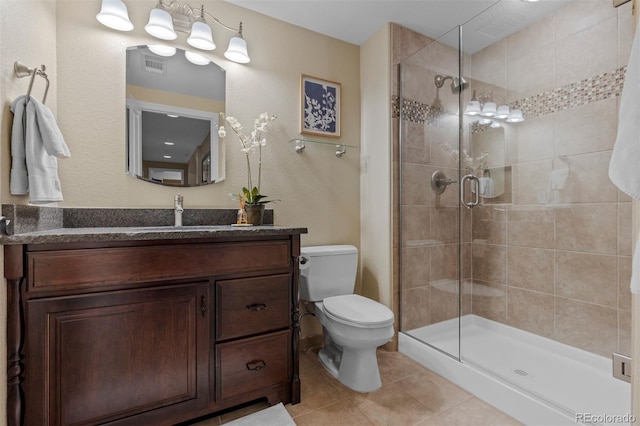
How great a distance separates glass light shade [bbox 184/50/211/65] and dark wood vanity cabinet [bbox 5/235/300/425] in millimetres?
1205

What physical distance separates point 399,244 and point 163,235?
159cm

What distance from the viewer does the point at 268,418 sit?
1.44 m

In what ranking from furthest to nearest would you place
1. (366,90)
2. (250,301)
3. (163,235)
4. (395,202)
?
1. (366,90)
2. (395,202)
3. (250,301)
4. (163,235)

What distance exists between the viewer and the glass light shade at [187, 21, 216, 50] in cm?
176

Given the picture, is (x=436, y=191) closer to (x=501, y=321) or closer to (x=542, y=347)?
(x=501, y=321)

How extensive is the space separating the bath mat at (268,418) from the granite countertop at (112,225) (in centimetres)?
88

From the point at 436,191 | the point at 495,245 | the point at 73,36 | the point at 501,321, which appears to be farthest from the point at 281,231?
the point at 501,321

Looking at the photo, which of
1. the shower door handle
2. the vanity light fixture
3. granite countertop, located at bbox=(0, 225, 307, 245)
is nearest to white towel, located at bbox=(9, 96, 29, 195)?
granite countertop, located at bbox=(0, 225, 307, 245)

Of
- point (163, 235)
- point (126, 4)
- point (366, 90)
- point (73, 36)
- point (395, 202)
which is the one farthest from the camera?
point (366, 90)

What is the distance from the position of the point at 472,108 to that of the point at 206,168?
1.92m

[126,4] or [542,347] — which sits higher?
[126,4]

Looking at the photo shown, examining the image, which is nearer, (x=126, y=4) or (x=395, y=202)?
(x=126, y=4)

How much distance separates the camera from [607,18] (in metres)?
1.72

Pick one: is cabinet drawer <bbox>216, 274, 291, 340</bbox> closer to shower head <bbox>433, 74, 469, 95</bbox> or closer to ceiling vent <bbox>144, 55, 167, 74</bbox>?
ceiling vent <bbox>144, 55, 167, 74</bbox>
